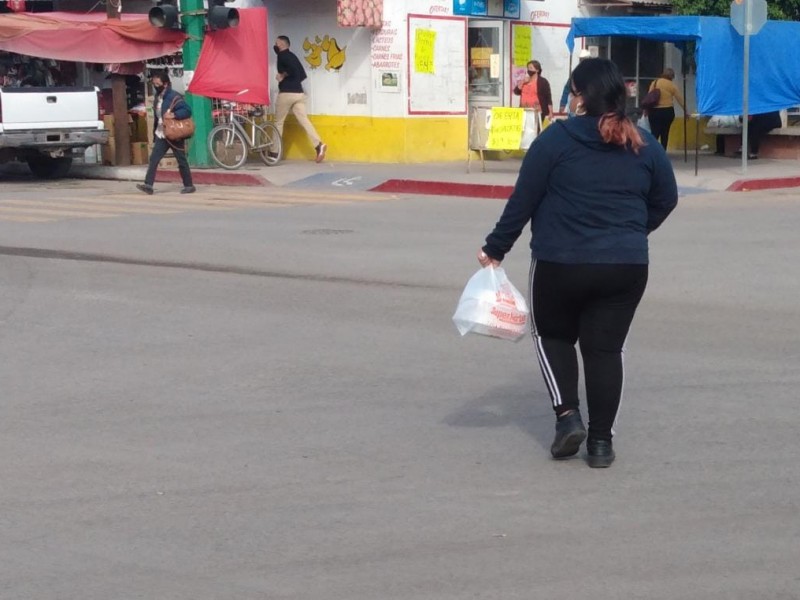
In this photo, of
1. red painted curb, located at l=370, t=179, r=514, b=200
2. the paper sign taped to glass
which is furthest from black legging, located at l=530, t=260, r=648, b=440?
the paper sign taped to glass

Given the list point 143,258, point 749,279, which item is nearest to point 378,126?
point 143,258

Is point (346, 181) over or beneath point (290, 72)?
beneath

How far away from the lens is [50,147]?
2227 cm

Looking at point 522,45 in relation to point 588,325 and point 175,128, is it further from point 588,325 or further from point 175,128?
point 588,325

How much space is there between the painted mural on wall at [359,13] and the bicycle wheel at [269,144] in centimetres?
214

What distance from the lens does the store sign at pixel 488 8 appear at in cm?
2464

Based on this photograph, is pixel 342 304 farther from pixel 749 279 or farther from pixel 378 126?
pixel 378 126

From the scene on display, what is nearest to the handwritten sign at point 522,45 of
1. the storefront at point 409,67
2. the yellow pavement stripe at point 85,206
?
the storefront at point 409,67

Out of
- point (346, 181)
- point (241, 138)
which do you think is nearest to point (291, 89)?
point (241, 138)

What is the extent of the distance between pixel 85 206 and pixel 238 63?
6.17 meters

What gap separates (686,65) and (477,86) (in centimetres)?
526

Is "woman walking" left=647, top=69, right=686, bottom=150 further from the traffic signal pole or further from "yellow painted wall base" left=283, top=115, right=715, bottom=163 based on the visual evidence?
the traffic signal pole

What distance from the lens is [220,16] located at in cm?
2223

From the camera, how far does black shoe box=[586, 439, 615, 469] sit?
6148mm
